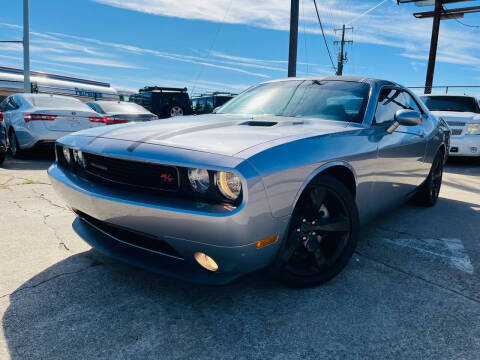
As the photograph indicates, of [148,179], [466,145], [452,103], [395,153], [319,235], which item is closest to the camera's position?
[148,179]

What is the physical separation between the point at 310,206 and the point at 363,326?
674mm

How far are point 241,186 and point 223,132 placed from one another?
1.90 feet

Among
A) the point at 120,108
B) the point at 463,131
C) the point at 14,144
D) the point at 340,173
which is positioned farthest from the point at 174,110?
the point at 340,173

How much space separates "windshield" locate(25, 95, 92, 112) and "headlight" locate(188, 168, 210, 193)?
260 inches

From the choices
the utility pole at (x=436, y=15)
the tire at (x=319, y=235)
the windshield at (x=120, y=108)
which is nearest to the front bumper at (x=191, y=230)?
the tire at (x=319, y=235)

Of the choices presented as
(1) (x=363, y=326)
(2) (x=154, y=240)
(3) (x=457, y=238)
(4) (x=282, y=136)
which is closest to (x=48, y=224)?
(2) (x=154, y=240)

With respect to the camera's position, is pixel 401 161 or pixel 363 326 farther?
pixel 401 161

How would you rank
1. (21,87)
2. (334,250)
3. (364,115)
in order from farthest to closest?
(21,87) → (364,115) → (334,250)

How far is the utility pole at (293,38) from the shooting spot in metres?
9.38

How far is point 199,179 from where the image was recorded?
5.97 feet

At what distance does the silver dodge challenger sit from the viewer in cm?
175

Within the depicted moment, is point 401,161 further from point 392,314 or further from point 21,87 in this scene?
point 21,87

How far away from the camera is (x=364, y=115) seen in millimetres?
2828

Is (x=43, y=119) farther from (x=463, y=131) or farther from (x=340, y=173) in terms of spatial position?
(x=463, y=131)
